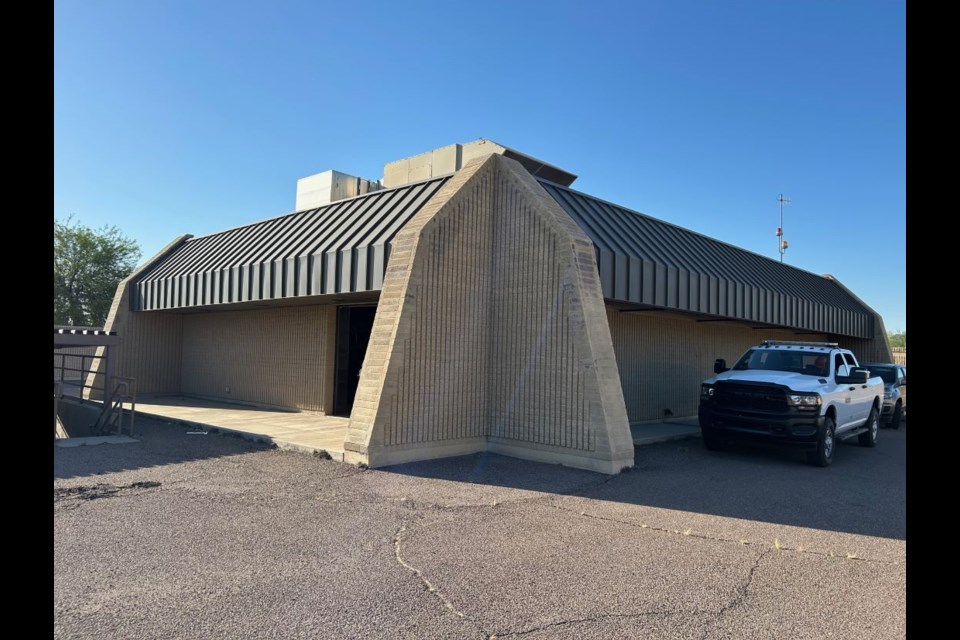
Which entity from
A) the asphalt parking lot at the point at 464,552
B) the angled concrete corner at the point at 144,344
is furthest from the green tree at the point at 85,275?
the asphalt parking lot at the point at 464,552

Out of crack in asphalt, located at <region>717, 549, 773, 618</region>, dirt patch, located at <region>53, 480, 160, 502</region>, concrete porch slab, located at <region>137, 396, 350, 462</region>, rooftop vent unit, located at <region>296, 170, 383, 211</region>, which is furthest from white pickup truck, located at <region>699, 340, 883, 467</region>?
rooftop vent unit, located at <region>296, 170, 383, 211</region>

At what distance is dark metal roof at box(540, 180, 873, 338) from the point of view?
493 inches

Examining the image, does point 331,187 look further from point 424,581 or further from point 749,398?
point 424,581

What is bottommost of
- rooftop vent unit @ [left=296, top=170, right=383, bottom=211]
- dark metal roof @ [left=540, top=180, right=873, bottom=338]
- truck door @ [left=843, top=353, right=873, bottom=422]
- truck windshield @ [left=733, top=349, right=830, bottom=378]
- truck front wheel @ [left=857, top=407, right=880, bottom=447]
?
truck front wheel @ [left=857, top=407, right=880, bottom=447]

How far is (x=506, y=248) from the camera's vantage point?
36.7ft

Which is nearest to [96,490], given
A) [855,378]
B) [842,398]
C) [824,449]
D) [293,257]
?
[293,257]

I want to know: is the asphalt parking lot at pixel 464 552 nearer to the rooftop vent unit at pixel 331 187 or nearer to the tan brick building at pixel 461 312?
the tan brick building at pixel 461 312

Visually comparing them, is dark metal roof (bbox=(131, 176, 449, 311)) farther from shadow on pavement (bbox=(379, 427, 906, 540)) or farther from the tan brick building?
shadow on pavement (bbox=(379, 427, 906, 540))

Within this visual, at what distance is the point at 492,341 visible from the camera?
11.2 metres

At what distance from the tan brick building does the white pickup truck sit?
192 centimetres

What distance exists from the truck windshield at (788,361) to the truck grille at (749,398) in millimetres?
1428

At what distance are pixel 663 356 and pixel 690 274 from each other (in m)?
3.03

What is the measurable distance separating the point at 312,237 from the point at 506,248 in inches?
214
